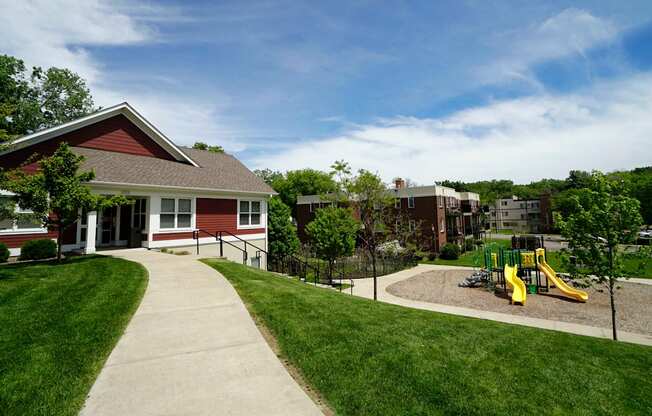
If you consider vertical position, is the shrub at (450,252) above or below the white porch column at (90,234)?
below

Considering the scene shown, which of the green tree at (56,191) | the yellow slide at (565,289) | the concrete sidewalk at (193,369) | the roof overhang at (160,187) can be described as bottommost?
the yellow slide at (565,289)

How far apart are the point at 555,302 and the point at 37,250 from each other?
24165 mm

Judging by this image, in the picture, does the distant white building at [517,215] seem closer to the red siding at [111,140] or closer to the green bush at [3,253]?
the red siding at [111,140]

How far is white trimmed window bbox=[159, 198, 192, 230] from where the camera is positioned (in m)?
16.3

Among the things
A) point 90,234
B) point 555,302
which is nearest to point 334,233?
point 555,302

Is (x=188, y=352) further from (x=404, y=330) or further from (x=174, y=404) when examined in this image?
(x=404, y=330)

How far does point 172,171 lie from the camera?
17938 mm

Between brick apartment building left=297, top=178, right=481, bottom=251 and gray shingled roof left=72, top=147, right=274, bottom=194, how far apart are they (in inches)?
429

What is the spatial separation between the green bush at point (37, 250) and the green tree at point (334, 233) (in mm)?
13895

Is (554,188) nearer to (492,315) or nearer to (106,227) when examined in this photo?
(492,315)

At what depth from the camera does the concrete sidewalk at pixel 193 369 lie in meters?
3.69

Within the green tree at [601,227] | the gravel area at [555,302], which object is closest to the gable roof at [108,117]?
the gravel area at [555,302]

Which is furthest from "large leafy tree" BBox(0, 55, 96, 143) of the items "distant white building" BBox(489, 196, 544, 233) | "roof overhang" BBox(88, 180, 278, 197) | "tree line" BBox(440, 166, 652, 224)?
"distant white building" BBox(489, 196, 544, 233)

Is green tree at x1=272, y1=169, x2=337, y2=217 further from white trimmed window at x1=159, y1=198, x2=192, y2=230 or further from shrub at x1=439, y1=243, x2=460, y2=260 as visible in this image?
white trimmed window at x1=159, y1=198, x2=192, y2=230
